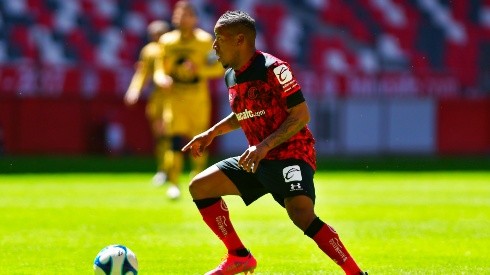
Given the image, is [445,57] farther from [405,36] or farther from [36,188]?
[36,188]

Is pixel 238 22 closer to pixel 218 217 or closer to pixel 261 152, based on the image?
pixel 261 152

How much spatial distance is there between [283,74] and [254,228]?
463 cm

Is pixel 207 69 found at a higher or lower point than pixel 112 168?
higher

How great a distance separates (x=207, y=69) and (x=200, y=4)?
1514cm

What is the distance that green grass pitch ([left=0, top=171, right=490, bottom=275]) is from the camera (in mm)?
8516

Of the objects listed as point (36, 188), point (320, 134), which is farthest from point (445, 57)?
point (36, 188)

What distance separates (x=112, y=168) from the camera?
2356cm

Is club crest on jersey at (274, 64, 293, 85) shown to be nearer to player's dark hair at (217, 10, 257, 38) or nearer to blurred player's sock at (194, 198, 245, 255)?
player's dark hair at (217, 10, 257, 38)

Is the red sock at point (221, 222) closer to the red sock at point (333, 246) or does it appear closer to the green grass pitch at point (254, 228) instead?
the green grass pitch at point (254, 228)

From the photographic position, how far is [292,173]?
701 cm

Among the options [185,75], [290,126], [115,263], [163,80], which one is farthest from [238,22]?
[185,75]

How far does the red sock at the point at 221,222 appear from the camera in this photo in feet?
24.6

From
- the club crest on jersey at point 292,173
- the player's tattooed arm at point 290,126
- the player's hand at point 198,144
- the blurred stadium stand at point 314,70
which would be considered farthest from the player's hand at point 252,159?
the blurred stadium stand at point 314,70

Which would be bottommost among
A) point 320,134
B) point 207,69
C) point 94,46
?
point 320,134
